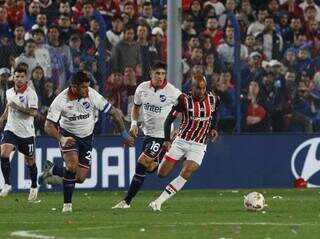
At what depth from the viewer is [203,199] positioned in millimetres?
21891

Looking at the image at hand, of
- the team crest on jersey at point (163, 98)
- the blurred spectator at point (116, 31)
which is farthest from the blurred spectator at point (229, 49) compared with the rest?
the team crest on jersey at point (163, 98)

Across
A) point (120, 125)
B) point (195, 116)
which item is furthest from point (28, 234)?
point (195, 116)

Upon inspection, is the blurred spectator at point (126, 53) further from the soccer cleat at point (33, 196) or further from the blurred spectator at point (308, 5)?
the blurred spectator at point (308, 5)

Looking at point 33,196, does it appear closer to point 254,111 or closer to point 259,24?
point 254,111

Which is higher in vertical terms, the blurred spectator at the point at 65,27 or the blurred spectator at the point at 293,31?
the blurred spectator at the point at 65,27

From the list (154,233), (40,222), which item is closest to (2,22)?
(40,222)

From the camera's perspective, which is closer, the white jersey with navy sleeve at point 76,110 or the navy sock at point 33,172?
the white jersey with navy sleeve at point 76,110

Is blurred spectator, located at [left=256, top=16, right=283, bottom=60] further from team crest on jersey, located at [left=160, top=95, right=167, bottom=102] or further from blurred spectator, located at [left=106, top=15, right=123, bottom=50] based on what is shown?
team crest on jersey, located at [left=160, top=95, right=167, bottom=102]

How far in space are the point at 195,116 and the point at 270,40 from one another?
725cm

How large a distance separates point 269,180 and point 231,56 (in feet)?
8.68

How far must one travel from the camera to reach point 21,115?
22703 mm

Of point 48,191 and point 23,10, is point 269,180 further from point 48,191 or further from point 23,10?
point 23,10

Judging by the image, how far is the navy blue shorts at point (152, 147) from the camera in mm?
19558

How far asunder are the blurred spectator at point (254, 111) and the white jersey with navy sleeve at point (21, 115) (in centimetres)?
457
